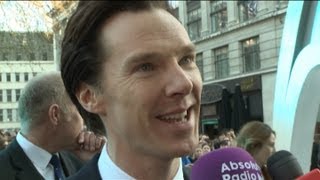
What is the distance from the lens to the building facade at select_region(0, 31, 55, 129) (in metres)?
4.20

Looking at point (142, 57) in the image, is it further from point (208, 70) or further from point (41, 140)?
point (208, 70)

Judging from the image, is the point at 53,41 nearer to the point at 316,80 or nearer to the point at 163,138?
the point at 316,80

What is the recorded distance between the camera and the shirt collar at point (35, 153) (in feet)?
10.2

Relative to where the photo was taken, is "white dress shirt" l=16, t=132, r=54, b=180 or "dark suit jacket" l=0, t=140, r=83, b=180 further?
"white dress shirt" l=16, t=132, r=54, b=180

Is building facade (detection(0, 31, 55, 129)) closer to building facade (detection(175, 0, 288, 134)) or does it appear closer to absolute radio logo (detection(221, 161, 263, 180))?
absolute radio logo (detection(221, 161, 263, 180))

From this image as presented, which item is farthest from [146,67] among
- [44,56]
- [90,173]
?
[44,56]

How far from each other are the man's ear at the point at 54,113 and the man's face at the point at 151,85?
1742 millimetres

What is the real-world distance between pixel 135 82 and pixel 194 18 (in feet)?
95.4

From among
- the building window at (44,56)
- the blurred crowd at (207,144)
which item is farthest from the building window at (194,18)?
the building window at (44,56)

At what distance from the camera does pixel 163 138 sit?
140 cm

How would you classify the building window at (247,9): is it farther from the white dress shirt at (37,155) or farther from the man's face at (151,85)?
the man's face at (151,85)

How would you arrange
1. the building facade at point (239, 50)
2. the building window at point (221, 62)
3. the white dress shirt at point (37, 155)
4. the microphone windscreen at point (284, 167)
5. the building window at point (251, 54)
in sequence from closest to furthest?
the microphone windscreen at point (284, 167)
the white dress shirt at point (37, 155)
the building facade at point (239, 50)
the building window at point (251, 54)
the building window at point (221, 62)

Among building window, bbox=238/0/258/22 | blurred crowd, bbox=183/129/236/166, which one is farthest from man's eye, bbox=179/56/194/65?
building window, bbox=238/0/258/22

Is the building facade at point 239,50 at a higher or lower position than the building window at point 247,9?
lower
